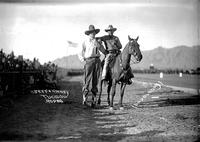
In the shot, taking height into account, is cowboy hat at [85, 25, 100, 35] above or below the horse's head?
above

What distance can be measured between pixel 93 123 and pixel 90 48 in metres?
2.81

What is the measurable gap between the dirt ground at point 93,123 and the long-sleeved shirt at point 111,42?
1.92 meters

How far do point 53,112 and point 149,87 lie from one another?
7.65 meters

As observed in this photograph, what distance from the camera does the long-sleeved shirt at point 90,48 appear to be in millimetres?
7656

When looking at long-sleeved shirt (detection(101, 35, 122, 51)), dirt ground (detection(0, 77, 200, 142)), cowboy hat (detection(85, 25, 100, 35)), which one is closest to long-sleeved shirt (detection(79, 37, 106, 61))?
long-sleeved shirt (detection(101, 35, 122, 51))

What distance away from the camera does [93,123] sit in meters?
5.66

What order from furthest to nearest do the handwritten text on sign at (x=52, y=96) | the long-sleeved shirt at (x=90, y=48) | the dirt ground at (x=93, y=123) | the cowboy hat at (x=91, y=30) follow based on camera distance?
the long-sleeved shirt at (x=90, y=48) → the cowboy hat at (x=91, y=30) → the handwritten text on sign at (x=52, y=96) → the dirt ground at (x=93, y=123)

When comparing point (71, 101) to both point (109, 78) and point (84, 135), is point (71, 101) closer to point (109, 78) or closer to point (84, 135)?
point (109, 78)

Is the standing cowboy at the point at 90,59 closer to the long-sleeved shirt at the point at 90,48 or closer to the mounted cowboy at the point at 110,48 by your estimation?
the long-sleeved shirt at the point at 90,48

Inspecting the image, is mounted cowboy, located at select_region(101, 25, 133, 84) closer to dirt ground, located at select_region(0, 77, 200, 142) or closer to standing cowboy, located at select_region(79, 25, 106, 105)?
standing cowboy, located at select_region(79, 25, 106, 105)

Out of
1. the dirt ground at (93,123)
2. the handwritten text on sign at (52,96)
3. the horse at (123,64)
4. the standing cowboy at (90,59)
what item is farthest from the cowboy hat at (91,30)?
the dirt ground at (93,123)

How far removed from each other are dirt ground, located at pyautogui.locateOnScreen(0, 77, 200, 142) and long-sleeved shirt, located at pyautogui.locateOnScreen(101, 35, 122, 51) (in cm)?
192

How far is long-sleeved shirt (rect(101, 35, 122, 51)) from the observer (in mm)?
7656

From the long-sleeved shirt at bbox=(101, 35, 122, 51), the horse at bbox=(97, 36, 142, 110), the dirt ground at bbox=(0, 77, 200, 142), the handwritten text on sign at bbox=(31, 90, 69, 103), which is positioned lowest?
the dirt ground at bbox=(0, 77, 200, 142)
